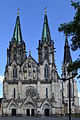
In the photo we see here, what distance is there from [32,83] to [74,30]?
181 feet

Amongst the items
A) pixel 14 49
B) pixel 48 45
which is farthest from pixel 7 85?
pixel 48 45

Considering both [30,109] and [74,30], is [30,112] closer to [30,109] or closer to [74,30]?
[30,109]

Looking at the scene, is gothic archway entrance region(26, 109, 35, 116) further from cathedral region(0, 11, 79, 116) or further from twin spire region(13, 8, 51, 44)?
twin spire region(13, 8, 51, 44)

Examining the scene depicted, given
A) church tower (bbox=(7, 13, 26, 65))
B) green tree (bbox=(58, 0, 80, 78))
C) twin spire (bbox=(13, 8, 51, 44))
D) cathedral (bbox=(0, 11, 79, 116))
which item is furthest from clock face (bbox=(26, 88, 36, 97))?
green tree (bbox=(58, 0, 80, 78))

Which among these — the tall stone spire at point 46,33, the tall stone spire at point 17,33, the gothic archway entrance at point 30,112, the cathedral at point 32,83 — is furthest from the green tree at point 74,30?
the tall stone spire at point 17,33

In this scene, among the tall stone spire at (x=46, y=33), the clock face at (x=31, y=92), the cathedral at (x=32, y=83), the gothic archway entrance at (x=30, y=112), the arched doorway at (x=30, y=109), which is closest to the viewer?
the cathedral at (x=32, y=83)

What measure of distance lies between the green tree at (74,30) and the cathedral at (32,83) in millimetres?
52390

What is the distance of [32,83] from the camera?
2714 inches

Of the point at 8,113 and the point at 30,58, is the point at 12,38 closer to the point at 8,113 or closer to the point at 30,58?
the point at 30,58

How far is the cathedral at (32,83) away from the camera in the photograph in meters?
66.6

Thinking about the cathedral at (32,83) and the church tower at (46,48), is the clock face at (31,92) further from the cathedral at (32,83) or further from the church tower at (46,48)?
the church tower at (46,48)

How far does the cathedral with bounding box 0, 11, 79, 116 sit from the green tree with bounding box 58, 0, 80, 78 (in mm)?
52390

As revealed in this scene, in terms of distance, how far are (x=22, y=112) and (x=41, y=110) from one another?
512 centimetres

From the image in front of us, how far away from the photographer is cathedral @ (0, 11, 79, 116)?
6656 centimetres
